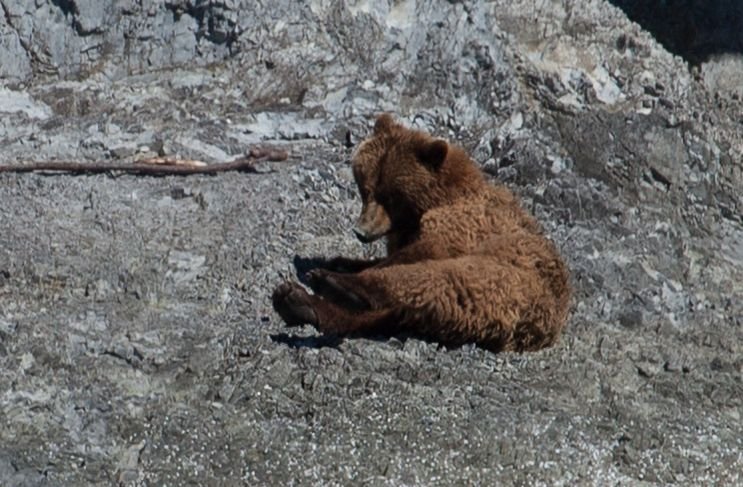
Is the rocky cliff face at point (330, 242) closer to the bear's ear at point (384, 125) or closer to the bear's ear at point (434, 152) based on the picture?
the bear's ear at point (384, 125)

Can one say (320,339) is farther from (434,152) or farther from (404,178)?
(434,152)

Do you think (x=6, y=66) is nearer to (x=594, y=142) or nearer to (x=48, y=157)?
(x=48, y=157)

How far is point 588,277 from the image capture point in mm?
9242

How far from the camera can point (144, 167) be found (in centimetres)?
996

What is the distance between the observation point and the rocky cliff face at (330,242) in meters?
6.83

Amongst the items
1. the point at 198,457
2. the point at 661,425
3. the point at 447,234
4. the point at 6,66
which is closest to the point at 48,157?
the point at 6,66

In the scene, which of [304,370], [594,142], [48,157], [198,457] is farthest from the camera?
[594,142]

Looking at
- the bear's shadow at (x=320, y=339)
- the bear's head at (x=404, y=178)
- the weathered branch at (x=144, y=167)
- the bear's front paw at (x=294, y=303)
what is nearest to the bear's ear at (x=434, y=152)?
the bear's head at (x=404, y=178)

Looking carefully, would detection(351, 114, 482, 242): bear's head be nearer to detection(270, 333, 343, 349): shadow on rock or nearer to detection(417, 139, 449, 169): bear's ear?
detection(417, 139, 449, 169): bear's ear

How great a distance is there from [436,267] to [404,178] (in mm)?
1074

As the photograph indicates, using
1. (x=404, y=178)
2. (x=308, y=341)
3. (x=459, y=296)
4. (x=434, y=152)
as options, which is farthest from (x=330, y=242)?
(x=459, y=296)

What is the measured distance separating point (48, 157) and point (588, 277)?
3641 mm

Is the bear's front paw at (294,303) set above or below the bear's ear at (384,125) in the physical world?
below

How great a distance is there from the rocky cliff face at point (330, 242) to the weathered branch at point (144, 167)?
0.09 m
